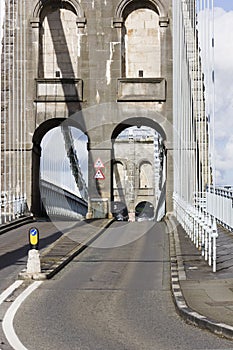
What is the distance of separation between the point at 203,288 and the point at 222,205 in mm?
10656

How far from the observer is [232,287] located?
35.6 feet

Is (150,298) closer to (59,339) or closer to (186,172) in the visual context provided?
(59,339)

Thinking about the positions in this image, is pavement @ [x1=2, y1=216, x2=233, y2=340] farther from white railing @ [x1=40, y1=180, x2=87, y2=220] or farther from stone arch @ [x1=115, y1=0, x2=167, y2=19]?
white railing @ [x1=40, y1=180, x2=87, y2=220]

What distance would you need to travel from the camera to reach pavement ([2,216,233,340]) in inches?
337

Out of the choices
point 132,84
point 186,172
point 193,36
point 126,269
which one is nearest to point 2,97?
point 132,84

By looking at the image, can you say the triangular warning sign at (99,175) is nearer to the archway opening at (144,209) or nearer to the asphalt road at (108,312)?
the asphalt road at (108,312)

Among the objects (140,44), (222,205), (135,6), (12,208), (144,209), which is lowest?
(144,209)

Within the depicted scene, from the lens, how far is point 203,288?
1086cm

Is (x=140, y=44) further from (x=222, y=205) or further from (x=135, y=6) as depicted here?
(x=222, y=205)

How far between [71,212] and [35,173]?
22.6 metres

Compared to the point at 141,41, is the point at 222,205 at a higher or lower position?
lower

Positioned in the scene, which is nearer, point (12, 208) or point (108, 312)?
point (108, 312)

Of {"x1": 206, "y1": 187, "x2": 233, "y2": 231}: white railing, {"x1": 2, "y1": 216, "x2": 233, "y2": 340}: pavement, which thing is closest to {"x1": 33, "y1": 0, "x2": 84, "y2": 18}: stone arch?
{"x1": 206, "y1": 187, "x2": 233, "y2": 231}: white railing

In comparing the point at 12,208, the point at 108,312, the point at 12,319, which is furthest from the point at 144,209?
the point at 12,319
